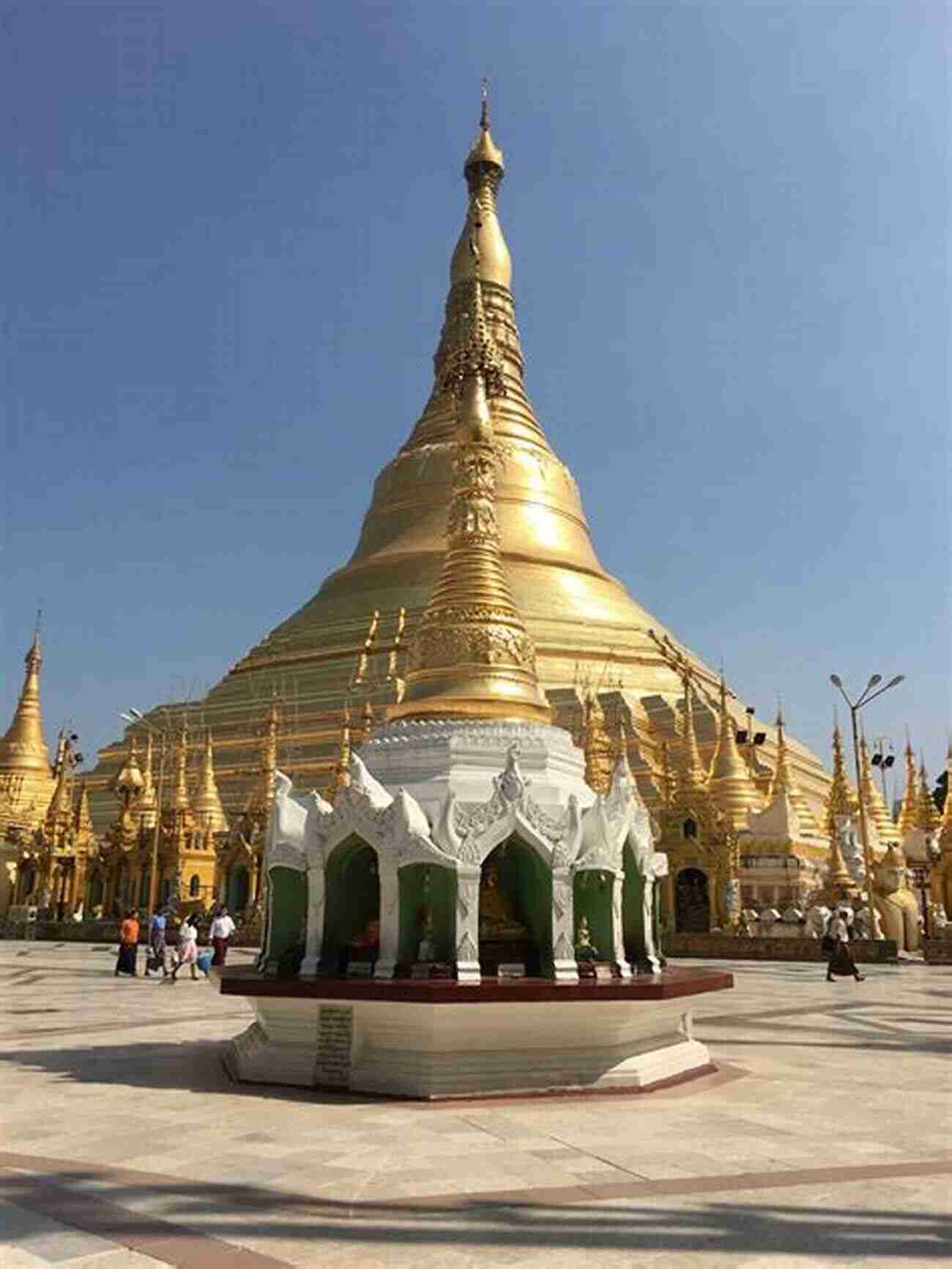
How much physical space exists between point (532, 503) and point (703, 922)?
25117 mm

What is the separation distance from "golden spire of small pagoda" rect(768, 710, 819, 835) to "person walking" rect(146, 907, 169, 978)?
20785mm

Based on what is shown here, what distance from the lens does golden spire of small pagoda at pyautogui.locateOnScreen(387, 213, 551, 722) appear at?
1494cm

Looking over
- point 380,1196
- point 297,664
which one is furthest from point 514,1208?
point 297,664

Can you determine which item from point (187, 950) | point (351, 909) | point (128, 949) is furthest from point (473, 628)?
point (187, 950)

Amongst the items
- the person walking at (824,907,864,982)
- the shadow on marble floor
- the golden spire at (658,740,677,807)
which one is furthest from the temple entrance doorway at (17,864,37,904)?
the shadow on marble floor

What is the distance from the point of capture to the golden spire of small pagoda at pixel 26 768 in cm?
5434

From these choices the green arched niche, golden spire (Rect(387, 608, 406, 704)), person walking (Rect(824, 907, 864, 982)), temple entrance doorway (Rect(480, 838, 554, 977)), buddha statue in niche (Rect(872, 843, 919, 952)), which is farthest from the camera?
golden spire (Rect(387, 608, 406, 704))

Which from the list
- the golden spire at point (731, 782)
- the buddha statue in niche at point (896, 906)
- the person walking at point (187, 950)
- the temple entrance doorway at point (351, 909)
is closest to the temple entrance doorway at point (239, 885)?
the person walking at point (187, 950)

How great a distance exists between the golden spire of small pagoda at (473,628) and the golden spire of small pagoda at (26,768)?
42935 mm

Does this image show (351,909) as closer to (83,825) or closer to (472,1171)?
(472,1171)

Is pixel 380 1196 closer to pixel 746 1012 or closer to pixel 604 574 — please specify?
pixel 746 1012

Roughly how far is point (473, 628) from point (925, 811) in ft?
125

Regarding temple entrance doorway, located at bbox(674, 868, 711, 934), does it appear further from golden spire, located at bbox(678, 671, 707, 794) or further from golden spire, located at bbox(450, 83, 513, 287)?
golden spire, located at bbox(450, 83, 513, 287)

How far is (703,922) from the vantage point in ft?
119
